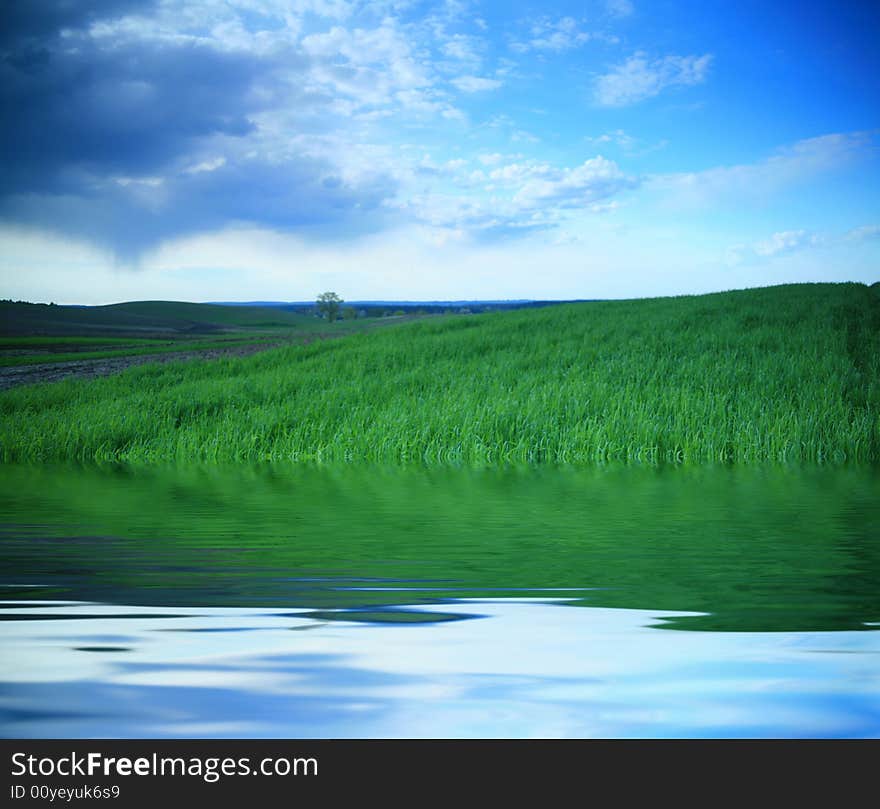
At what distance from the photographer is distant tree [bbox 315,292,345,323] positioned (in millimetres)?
16250

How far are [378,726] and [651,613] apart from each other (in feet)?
2.76

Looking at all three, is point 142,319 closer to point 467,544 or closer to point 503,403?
point 503,403

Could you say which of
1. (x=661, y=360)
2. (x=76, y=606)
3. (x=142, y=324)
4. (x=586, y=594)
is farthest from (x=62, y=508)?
(x=142, y=324)

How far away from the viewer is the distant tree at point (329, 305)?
53.3 feet

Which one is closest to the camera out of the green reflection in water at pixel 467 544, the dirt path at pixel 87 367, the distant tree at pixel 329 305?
the green reflection in water at pixel 467 544

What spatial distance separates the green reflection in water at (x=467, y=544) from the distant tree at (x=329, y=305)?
12254 mm

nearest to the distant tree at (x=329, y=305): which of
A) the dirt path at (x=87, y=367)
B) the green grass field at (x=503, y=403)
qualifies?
the dirt path at (x=87, y=367)

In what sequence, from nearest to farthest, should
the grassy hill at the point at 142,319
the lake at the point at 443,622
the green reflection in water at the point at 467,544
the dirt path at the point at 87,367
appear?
the lake at the point at 443,622 < the green reflection in water at the point at 467,544 < the dirt path at the point at 87,367 < the grassy hill at the point at 142,319

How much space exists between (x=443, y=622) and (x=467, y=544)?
88 cm

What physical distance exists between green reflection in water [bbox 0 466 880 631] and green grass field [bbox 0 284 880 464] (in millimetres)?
1553

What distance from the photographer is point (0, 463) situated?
6305 mm

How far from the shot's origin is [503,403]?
22.4ft

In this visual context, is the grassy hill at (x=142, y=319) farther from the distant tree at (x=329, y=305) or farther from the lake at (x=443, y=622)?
the lake at (x=443, y=622)
